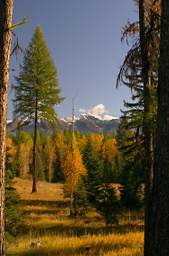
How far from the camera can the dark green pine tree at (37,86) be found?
2984 centimetres

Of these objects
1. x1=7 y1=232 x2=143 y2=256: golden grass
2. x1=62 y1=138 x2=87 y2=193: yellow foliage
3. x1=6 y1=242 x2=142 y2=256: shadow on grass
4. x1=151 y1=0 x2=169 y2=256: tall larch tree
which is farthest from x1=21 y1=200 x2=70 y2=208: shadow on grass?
x1=151 y1=0 x2=169 y2=256: tall larch tree

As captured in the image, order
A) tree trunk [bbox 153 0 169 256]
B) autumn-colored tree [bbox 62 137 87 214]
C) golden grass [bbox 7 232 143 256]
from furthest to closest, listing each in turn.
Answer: autumn-colored tree [bbox 62 137 87 214] < golden grass [bbox 7 232 143 256] < tree trunk [bbox 153 0 169 256]

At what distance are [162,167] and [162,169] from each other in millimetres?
27

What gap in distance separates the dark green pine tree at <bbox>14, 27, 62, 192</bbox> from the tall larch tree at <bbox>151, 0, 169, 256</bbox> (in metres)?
24.2

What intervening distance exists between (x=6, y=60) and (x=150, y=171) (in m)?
4.59

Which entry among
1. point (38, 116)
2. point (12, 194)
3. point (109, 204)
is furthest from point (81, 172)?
point (12, 194)

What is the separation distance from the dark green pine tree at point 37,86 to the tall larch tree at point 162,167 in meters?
24.2

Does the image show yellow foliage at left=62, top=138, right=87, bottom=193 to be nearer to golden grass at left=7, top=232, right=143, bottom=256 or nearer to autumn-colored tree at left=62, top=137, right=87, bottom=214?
autumn-colored tree at left=62, top=137, right=87, bottom=214

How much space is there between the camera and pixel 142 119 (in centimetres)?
940

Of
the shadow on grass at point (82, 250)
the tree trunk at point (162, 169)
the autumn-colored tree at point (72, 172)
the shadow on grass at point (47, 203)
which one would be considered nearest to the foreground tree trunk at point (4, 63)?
the tree trunk at point (162, 169)

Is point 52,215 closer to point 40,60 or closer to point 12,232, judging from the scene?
point 12,232

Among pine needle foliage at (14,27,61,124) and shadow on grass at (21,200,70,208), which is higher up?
pine needle foliage at (14,27,61,124)

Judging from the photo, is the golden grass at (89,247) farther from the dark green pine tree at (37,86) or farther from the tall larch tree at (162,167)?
the dark green pine tree at (37,86)

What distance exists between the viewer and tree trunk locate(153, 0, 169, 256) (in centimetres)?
555
